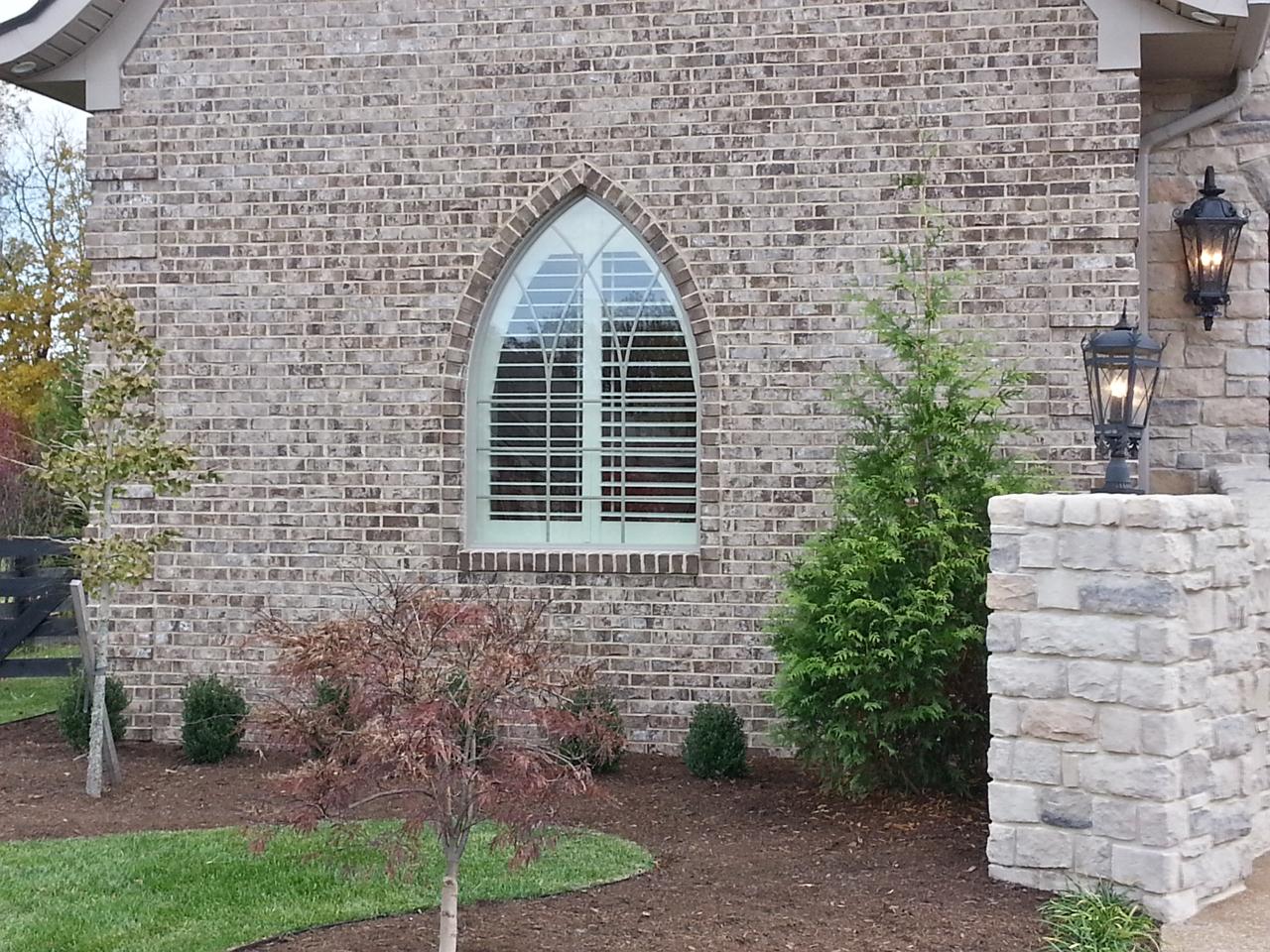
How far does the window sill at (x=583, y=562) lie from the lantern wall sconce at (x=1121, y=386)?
2949 millimetres

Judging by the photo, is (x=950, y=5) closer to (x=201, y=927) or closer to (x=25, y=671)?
(x=201, y=927)

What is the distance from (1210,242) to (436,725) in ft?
21.2

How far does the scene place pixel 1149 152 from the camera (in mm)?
9148

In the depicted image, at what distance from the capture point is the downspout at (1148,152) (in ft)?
29.2

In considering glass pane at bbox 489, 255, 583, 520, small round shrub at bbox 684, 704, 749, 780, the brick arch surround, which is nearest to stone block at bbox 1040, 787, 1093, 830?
small round shrub at bbox 684, 704, 749, 780

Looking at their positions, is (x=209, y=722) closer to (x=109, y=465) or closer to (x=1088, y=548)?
(x=109, y=465)

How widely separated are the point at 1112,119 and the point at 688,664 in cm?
408

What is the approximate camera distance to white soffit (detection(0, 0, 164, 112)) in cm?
899

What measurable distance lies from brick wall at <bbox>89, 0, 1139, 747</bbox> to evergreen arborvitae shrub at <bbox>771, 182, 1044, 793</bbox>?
1022 mm

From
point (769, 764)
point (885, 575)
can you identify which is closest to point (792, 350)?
point (885, 575)

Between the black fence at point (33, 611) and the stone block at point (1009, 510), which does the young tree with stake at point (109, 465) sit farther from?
the stone block at point (1009, 510)

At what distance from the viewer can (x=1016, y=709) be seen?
5883mm

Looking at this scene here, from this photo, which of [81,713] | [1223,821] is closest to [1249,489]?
[1223,821]

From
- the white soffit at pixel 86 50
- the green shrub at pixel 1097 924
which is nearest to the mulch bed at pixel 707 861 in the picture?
the green shrub at pixel 1097 924
